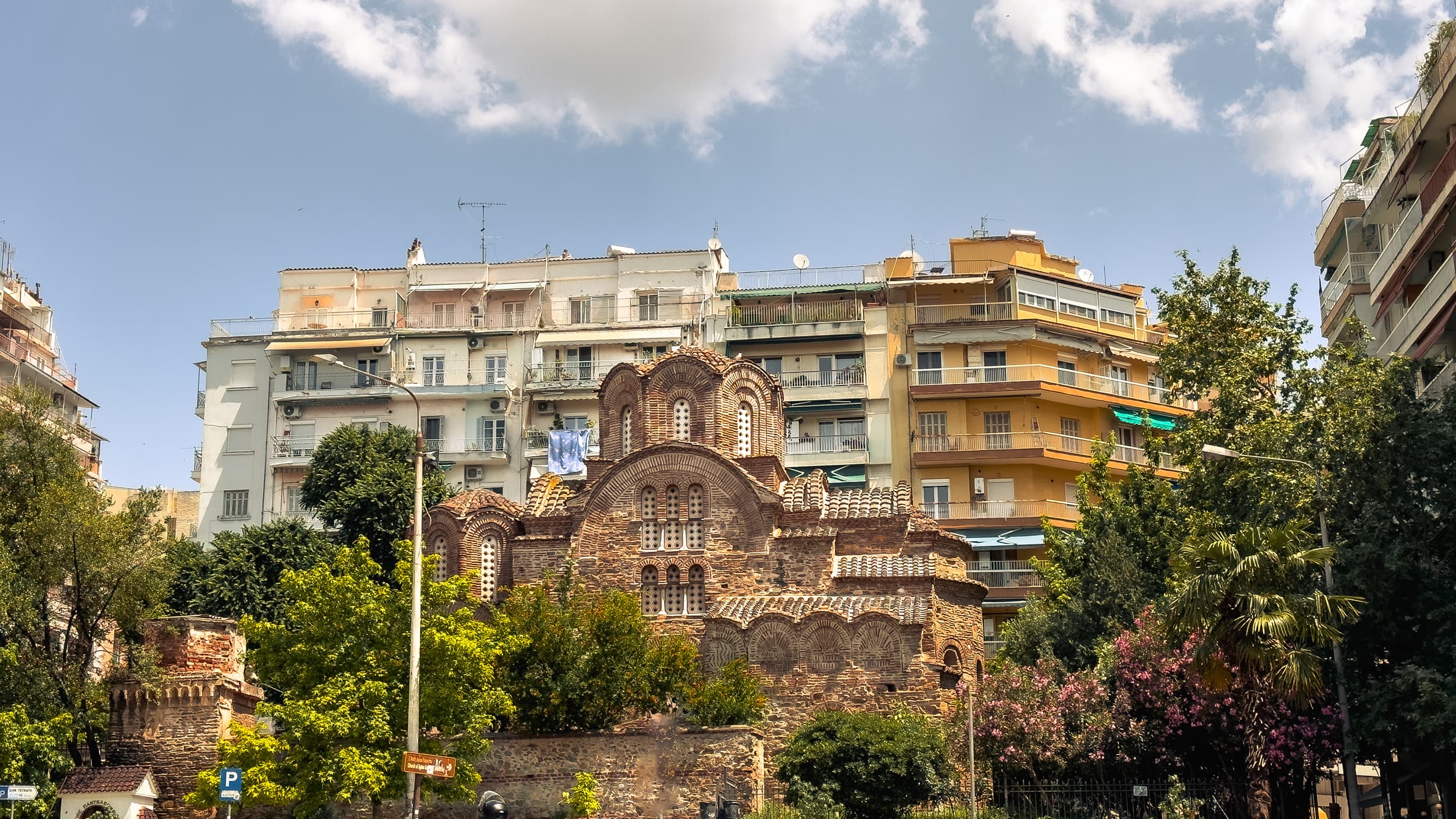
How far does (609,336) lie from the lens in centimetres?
5669

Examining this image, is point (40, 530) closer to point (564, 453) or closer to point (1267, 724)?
point (564, 453)

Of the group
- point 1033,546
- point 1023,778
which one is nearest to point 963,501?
point 1033,546

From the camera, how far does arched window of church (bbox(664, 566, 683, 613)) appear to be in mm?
37250

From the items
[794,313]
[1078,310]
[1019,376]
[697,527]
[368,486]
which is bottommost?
[697,527]

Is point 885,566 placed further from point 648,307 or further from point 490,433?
point 490,433

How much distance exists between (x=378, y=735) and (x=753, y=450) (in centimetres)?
1422

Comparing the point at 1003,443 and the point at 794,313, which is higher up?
the point at 794,313

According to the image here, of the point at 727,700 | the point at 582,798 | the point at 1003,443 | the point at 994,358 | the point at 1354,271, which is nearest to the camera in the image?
the point at 582,798

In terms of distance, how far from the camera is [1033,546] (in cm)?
5159

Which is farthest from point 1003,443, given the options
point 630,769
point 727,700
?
point 630,769

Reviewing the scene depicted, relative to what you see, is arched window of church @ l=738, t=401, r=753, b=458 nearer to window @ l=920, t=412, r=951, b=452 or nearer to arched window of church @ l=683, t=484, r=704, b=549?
arched window of church @ l=683, t=484, r=704, b=549

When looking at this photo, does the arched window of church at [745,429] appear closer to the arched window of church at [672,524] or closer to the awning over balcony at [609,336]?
the arched window of church at [672,524]

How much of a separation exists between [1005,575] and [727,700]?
70.2 feet

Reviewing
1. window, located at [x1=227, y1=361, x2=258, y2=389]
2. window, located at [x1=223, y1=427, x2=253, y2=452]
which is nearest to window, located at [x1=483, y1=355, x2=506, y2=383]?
window, located at [x1=227, y1=361, x2=258, y2=389]
